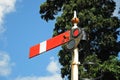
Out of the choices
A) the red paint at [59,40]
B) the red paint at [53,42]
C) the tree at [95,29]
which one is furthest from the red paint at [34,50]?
the tree at [95,29]

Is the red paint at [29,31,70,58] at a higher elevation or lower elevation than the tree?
lower

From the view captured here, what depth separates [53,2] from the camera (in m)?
22.0

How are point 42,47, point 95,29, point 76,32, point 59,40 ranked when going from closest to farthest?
point 76,32 < point 59,40 < point 42,47 < point 95,29

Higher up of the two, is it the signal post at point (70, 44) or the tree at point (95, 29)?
the tree at point (95, 29)

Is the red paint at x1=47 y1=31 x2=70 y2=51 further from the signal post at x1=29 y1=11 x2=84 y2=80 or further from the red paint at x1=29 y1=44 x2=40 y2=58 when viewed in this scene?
the red paint at x1=29 y1=44 x2=40 y2=58

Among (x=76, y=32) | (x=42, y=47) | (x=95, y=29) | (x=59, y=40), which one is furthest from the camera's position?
(x=95, y=29)

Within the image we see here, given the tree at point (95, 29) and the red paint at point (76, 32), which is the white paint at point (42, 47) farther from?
the tree at point (95, 29)

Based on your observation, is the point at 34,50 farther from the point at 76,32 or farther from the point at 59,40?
the point at 76,32

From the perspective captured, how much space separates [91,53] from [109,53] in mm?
1249

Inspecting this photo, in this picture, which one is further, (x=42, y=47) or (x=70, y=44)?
(x=42, y=47)

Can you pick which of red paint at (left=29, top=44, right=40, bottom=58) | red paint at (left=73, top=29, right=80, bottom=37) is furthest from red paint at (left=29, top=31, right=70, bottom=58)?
red paint at (left=73, top=29, right=80, bottom=37)

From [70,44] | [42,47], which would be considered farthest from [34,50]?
[70,44]

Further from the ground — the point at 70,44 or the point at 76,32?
the point at 76,32

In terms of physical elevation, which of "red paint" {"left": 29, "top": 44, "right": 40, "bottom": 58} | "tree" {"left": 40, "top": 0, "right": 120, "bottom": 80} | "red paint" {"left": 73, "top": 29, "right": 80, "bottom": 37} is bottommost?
"red paint" {"left": 29, "top": 44, "right": 40, "bottom": 58}
